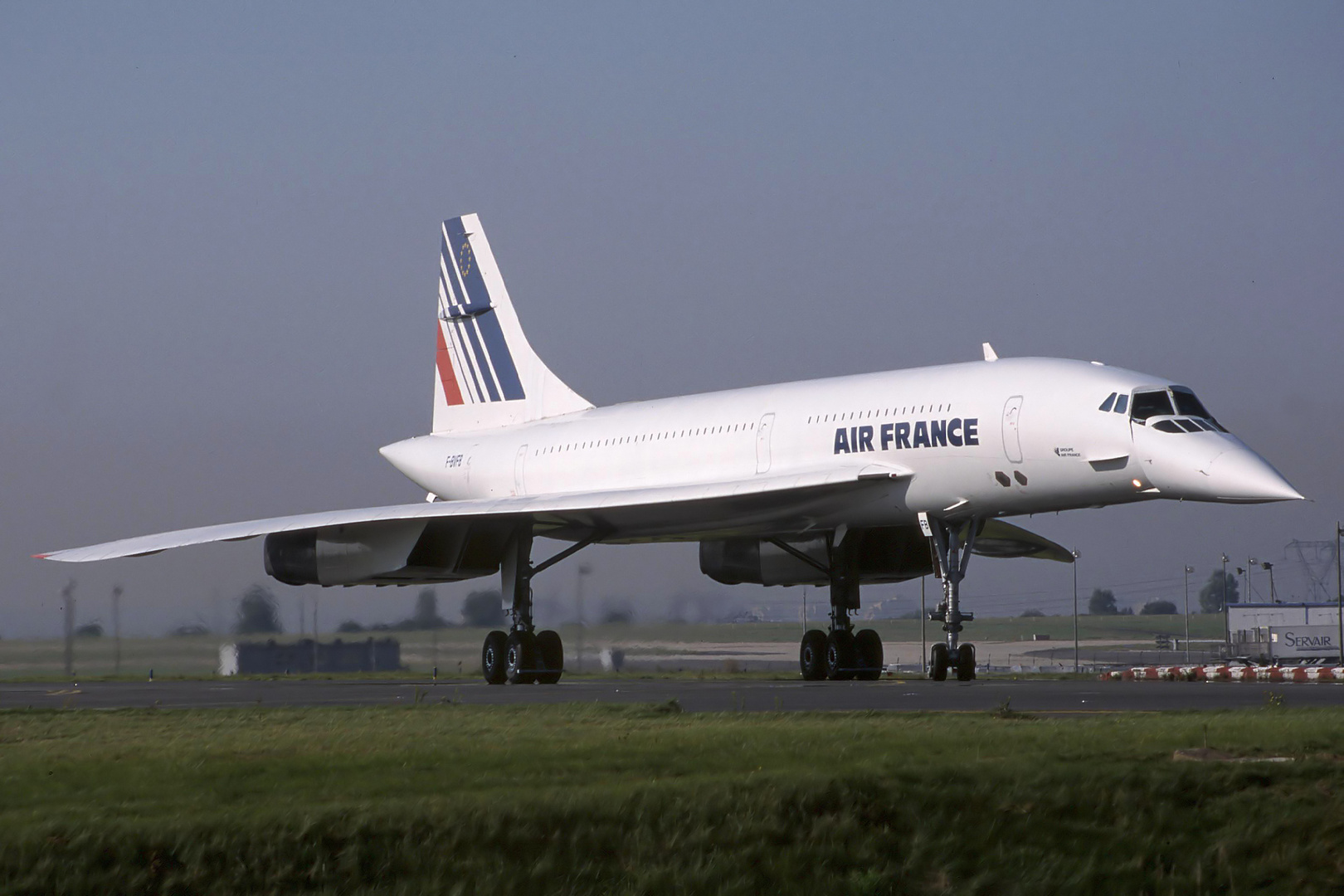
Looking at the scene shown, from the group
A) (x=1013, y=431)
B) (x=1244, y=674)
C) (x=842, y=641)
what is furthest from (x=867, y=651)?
(x=1244, y=674)

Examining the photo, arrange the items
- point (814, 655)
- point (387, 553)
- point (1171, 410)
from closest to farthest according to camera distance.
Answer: point (1171, 410), point (814, 655), point (387, 553)

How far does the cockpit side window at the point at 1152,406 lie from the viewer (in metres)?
17.7

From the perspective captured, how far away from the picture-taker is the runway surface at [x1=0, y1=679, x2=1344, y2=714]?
46.0 feet

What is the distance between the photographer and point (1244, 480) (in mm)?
16828

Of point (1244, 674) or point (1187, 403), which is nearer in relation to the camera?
point (1187, 403)

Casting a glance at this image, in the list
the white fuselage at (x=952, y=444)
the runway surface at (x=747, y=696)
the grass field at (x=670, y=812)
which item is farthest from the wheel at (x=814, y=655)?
the grass field at (x=670, y=812)

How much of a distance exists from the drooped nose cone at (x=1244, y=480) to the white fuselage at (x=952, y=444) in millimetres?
18

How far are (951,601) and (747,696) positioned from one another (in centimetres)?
425

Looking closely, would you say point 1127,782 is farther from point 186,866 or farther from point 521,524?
point 521,524

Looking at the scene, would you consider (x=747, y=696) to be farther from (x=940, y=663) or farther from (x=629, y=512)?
(x=629, y=512)

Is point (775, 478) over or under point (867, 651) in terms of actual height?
over

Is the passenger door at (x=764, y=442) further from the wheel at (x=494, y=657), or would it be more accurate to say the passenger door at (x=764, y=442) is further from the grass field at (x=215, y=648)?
the wheel at (x=494, y=657)

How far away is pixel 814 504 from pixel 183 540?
9135mm

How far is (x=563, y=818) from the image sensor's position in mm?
7219
